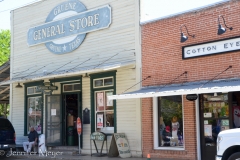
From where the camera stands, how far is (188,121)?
1420 centimetres

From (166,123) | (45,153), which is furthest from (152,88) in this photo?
(45,153)

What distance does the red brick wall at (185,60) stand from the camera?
13.4 metres

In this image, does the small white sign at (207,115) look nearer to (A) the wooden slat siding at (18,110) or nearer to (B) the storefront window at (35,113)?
(B) the storefront window at (35,113)

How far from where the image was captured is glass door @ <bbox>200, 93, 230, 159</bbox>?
13.5 m

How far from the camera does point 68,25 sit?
19094mm

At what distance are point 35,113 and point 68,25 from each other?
4895 mm

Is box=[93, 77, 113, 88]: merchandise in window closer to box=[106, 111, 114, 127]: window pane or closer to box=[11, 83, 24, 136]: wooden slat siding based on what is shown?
box=[106, 111, 114, 127]: window pane

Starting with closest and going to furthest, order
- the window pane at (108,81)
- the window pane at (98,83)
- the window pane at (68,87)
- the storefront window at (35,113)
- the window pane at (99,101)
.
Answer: the window pane at (108,81) < the window pane at (99,101) < the window pane at (98,83) < the window pane at (68,87) < the storefront window at (35,113)

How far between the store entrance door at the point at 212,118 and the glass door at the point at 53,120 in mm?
7830

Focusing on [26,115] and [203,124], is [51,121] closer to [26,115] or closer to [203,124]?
[26,115]

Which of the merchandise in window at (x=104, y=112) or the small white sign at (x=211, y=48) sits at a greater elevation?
the small white sign at (x=211, y=48)

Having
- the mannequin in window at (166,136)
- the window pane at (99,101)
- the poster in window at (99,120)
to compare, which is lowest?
the mannequin in window at (166,136)

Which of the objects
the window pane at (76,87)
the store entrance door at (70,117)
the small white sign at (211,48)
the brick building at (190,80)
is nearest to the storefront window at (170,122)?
the brick building at (190,80)

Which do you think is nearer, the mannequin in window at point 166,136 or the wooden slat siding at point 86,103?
the mannequin in window at point 166,136
